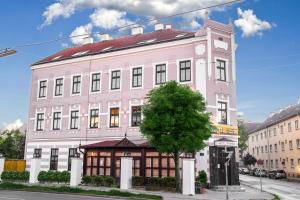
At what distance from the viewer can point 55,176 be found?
3192 cm

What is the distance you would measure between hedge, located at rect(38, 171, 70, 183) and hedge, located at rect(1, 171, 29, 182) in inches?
66.4

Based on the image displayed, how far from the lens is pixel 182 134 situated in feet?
85.0

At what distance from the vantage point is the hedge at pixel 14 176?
110 ft

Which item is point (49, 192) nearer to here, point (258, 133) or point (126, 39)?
point (126, 39)

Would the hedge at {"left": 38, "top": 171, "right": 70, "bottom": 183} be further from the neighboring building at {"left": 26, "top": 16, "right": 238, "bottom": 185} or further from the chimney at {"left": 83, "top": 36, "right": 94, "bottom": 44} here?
the chimney at {"left": 83, "top": 36, "right": 94, "bottom": 44}

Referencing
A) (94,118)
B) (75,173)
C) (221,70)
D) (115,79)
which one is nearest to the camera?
(75,173)

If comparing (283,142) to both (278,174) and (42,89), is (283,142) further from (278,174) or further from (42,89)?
(42,89)

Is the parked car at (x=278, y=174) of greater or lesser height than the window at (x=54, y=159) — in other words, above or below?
below

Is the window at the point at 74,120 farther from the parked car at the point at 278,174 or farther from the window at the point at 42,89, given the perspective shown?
the parked car at the point at 278,174

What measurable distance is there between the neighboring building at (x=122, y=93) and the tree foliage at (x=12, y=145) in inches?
406

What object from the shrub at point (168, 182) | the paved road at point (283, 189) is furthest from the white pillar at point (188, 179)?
the paved road at point (283, 189)

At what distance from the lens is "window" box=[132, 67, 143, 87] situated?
116 feet

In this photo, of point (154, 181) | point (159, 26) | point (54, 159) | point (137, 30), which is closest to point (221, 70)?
point (159, 26)

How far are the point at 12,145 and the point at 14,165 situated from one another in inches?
478
